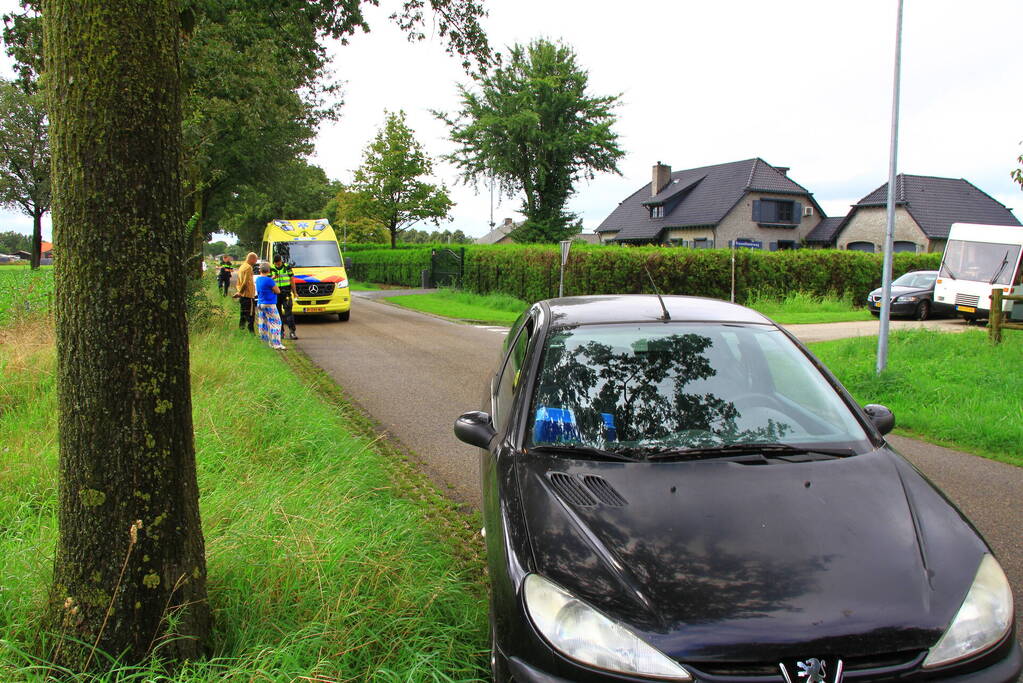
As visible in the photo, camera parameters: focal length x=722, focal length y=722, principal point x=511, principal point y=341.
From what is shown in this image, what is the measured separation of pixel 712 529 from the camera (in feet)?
7.92

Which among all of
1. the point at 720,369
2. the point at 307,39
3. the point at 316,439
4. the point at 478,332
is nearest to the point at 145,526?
the point at 720,369

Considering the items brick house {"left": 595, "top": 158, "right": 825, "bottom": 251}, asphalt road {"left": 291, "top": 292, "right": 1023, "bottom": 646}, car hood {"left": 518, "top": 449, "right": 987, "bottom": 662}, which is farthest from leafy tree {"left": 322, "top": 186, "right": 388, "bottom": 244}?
car hood {"left": 518, "top": 449, "right": 987, "bottom": 662}

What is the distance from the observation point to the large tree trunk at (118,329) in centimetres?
242

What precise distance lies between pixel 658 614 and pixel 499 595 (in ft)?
1.88

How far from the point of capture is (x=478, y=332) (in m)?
18.1

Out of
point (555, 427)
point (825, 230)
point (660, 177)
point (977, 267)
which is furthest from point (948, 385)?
point (660, 177)

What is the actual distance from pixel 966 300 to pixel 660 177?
3752cm

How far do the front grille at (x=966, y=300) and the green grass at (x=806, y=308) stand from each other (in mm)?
2385

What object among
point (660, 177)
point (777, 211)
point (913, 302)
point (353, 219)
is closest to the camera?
point (913, 302)

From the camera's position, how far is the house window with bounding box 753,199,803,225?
49.0 metres

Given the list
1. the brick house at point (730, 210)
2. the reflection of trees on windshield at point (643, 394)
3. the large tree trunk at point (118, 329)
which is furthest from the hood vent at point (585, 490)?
the brick house at point (730, 210)

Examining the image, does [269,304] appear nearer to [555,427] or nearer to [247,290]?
[247,290]

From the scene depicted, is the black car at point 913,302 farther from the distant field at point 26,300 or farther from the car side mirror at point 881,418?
the distant field at point 26,300

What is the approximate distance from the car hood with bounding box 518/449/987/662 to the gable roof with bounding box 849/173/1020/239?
4817 cm
